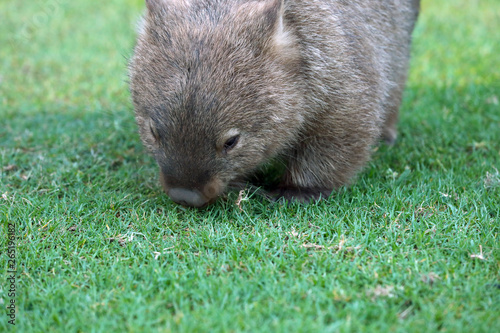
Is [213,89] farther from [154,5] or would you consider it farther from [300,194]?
[300,194]

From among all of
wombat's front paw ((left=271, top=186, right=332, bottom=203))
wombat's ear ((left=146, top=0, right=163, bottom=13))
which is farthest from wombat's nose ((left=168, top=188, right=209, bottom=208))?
wombat's ear ((left=146, top=0, right=163, bottom=13))

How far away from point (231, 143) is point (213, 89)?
33 centimetres

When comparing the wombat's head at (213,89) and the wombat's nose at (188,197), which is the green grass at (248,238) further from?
the wombat's head at (213,89)

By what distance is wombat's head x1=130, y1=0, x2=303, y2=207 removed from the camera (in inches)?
Result: 121

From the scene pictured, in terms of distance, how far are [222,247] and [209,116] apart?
0.71 metres

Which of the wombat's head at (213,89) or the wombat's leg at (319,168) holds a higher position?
the wombat's head at (213,89)

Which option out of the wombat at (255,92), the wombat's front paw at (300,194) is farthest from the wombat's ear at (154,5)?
the wombat's front paw at (300,194)

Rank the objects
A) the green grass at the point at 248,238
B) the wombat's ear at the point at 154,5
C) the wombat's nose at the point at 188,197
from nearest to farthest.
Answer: the green grass at the point at 248,238
the wombat's nose at the point at 188,197
the wombat's ear at the point at 154,5

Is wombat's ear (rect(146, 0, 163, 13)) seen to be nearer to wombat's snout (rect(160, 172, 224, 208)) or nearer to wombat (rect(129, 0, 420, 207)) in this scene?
wombat (rect(129, 0, 420, 207))

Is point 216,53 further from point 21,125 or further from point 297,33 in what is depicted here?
point 21,125

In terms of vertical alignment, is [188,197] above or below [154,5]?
below

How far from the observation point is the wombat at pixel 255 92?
10.1 feet

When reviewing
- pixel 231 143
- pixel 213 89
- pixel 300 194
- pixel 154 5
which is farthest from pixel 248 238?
pixel 154 5

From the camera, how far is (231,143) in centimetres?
318
